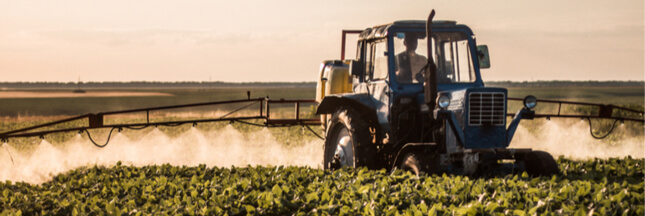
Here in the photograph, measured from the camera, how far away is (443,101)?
10047mm

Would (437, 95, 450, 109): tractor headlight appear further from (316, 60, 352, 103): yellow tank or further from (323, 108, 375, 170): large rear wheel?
(316, 60, 352, 103): yellow tank

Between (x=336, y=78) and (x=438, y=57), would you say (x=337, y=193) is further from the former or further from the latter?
(x=336, y=78)

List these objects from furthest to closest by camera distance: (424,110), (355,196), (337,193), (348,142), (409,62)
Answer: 1. (348,142)
2. (409,62)
3. (424,110)
4. (337,193)
5. (355,196)

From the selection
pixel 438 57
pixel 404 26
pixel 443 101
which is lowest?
pixel 443 101

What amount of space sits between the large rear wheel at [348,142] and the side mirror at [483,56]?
6.47 feet

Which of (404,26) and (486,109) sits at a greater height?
(404,26)

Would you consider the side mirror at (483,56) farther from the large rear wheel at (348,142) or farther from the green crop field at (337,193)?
the large rear wheel at (348,142)

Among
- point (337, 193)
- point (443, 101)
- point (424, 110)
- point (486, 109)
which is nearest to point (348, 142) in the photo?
point (424, 110)

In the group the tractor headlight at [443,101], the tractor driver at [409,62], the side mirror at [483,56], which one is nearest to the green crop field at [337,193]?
the tractor headlight at [443,101]

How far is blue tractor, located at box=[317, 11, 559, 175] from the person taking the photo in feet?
33.3

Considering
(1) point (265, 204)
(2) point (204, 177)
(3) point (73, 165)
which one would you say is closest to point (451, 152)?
(1) point (265, 204)

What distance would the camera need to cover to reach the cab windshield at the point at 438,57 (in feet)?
36.4

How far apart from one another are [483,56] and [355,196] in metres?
3.59

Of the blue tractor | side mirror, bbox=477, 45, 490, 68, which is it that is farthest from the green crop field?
side mirror, bbox=477, 45, 490, 68
